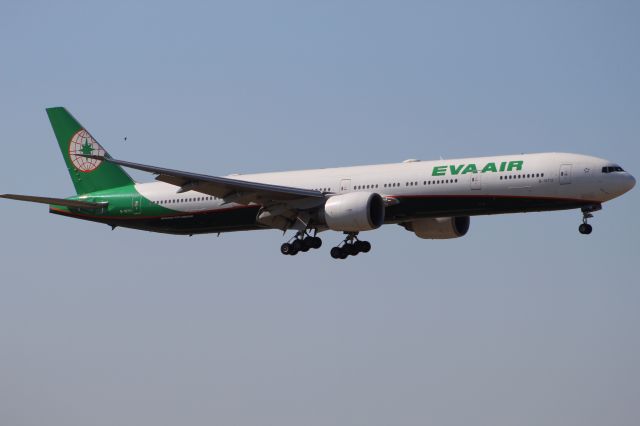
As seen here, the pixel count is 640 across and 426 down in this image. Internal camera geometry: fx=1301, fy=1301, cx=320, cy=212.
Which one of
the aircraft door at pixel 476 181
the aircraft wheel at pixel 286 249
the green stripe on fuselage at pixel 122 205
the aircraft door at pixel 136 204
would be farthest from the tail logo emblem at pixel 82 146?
the aircraft door at pixel 476 181

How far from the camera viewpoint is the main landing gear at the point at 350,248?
62.0 m

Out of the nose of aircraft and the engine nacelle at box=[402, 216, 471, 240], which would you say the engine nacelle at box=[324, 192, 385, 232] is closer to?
the engine nacelle at box=[402, 216, 471, 240]

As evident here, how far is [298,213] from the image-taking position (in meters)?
60.4

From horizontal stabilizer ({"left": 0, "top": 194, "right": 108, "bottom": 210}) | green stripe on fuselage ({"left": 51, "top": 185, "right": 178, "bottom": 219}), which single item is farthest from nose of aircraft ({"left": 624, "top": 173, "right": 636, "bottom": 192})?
horizontal stabilizer ({"left": 0, "top": 194, "right": 108, "bottom": 210})

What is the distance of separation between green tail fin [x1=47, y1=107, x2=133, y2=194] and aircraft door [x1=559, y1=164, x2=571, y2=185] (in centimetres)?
2319

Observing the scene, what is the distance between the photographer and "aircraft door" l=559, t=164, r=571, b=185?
182 ft

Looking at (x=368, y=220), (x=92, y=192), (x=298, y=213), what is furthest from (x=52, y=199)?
(x=368, y=220)

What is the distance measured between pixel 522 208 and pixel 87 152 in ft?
82.0

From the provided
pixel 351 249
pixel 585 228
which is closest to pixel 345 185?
pixel 351 249

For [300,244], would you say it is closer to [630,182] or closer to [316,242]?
[316,242]

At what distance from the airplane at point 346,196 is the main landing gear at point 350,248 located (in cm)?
5

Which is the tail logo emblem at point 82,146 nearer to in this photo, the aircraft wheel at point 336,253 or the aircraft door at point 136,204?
the aircraft door at point 136,204

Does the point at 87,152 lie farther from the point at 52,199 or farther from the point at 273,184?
the point at 273,184

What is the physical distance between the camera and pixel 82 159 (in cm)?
6869
